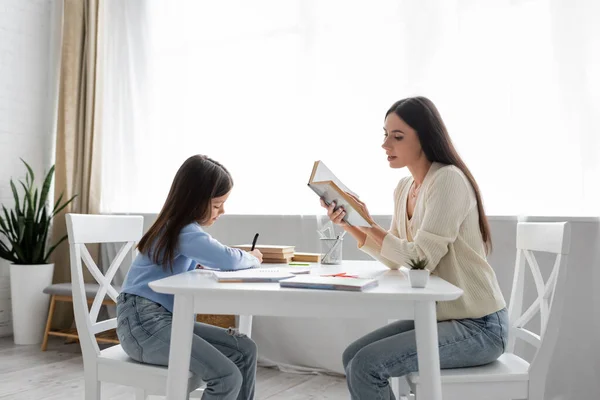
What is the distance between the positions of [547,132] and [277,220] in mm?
1390

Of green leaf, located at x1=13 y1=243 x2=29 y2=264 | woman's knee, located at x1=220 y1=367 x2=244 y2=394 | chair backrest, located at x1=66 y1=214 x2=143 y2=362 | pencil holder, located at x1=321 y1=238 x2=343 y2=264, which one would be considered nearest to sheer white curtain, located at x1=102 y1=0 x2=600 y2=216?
green leaf, located at x1=13 y1=243 x2=29 y2=264

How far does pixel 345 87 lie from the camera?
9.77ft

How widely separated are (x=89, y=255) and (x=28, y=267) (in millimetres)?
2100

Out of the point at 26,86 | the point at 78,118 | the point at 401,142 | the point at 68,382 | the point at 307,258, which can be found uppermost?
the point at 26,86

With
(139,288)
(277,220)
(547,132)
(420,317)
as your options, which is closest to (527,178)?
(547,132)

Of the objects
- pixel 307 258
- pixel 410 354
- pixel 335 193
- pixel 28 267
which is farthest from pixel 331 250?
pixel 28 267

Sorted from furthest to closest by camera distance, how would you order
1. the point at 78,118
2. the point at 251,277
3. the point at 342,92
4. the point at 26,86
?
the point at 26,86 < the point at 78,118 < the point at 342,92 < the point at 251,277

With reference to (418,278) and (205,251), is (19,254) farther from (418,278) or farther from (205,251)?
(418,278)

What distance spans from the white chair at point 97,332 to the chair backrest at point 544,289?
0.84 metres

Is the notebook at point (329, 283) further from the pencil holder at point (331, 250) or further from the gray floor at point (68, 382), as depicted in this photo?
the gray floor at point (68, 382)

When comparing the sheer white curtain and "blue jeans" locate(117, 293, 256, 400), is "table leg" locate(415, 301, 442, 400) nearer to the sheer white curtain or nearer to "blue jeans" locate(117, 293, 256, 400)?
"blue jeans" locate(117, 293, 256, 400)

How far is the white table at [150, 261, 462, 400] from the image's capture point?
1191 mm

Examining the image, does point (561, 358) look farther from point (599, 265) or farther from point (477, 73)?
point (477, 73)

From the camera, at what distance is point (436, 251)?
1524mm
